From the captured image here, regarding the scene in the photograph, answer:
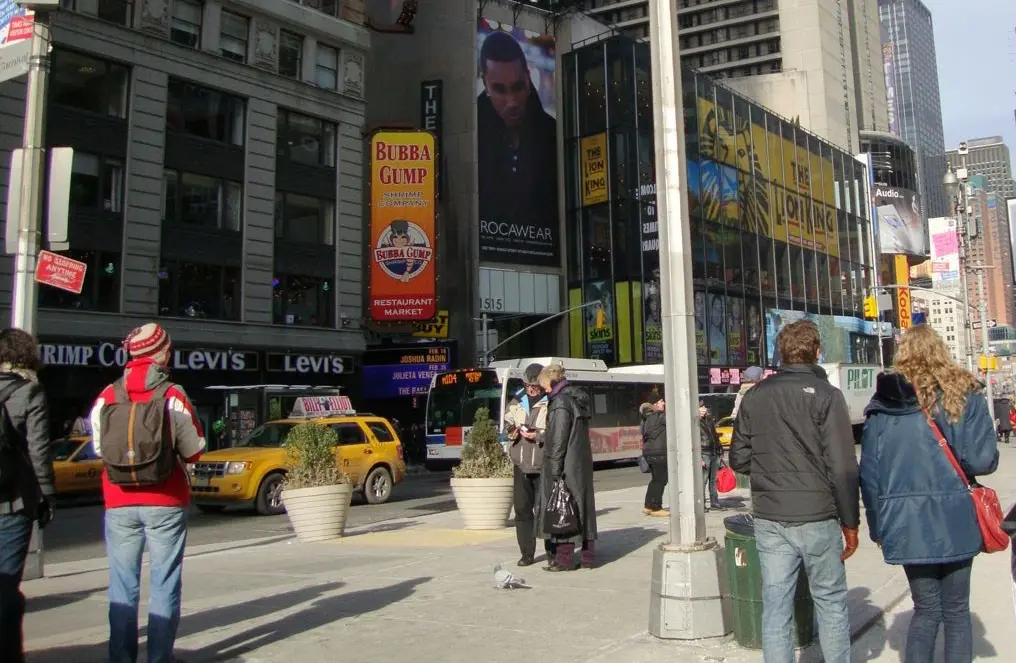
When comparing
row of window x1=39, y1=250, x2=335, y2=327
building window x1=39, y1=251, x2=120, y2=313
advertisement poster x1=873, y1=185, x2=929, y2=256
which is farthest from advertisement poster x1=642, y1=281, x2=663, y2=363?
advertisement poster x1=873, y1=185, x2=929, y2=256

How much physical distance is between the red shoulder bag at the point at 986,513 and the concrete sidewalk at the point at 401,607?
1618mm

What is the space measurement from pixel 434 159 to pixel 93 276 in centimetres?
1599

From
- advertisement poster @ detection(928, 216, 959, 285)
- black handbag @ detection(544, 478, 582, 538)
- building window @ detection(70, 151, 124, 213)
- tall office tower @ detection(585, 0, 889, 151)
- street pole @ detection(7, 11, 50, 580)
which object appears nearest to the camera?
black handbag @ detection(544, 478, 582, 538)

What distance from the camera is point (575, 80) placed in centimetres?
5456

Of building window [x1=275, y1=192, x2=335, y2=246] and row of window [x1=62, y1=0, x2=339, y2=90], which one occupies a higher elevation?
row of window [x1=62, y1=0, x2=339, y2=90]

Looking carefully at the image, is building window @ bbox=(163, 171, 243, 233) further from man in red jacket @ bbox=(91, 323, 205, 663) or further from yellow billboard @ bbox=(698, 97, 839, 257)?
yellow billboard @ bbox=(698, 97, 839, 257)

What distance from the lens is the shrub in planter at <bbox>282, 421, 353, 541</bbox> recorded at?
11.4 m

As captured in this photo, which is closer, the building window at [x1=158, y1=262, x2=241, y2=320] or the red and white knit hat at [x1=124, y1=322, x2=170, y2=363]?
the red and white knit hat at [x1=124, y1=322, x2=170, y2=363]

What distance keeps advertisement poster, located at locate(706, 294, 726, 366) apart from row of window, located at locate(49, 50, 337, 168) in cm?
2706

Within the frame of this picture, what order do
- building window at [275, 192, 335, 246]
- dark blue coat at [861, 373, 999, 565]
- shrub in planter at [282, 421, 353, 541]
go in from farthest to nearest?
building window at [275, 192, 335, 246], shrub in planter at [282, 421, 353, 541], dark blue coat at [861, 373, 999, 565]

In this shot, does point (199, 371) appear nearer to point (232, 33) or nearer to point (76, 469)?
point (76, 469)

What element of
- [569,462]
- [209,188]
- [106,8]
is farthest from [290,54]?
[569,462]

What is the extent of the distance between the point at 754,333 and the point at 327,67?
3382 cm

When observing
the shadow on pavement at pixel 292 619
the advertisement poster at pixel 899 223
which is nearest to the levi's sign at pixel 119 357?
the shadow on pavement at pixel 292 619
